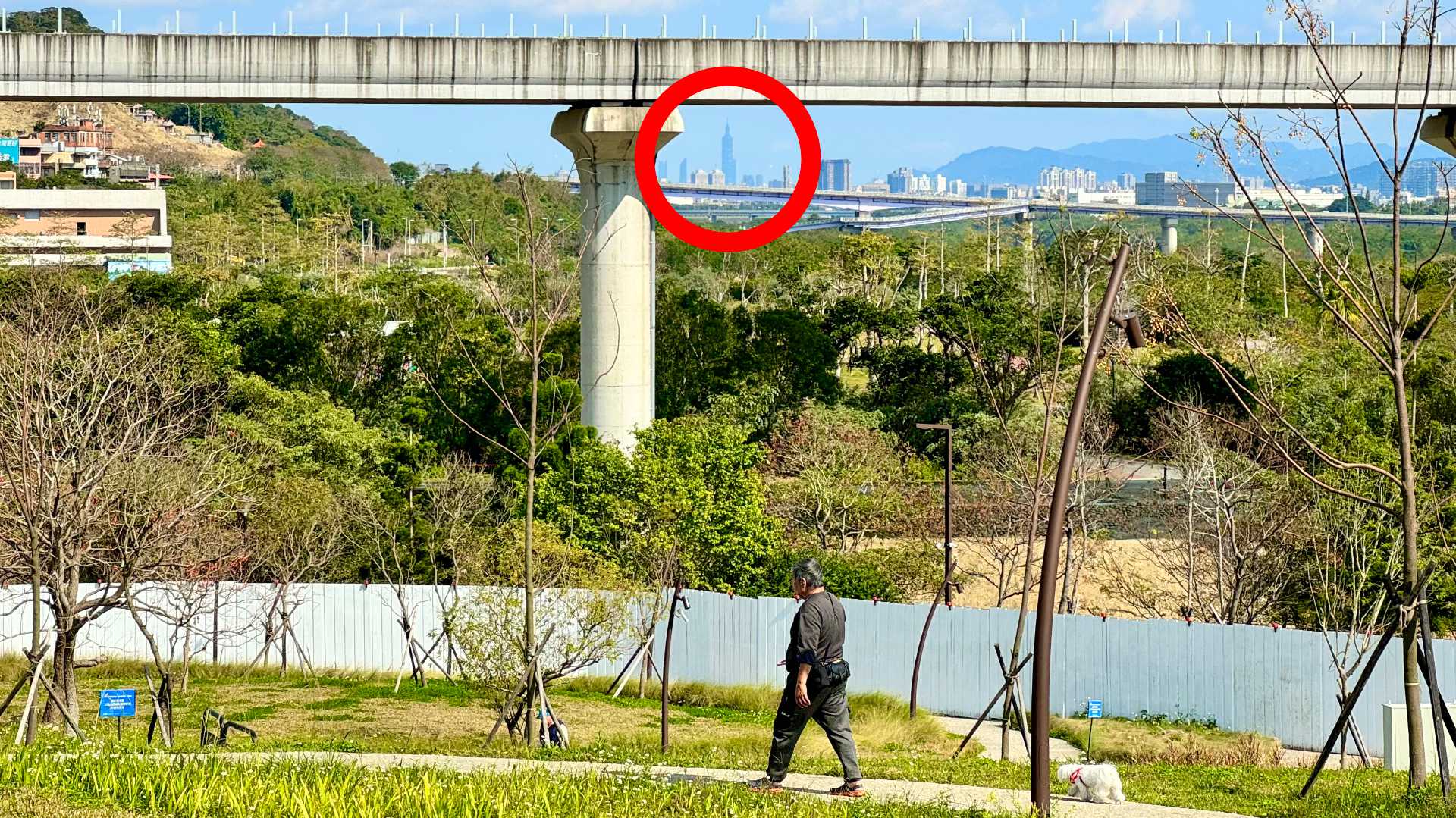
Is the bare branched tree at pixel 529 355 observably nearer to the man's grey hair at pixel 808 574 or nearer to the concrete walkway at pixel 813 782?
the concrete walkway at pixel 813 782

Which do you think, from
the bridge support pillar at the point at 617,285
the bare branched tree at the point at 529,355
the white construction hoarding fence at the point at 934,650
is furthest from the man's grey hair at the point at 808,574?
the bridge support pillar at the point at 617,285

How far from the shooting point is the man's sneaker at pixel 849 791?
10.5 meters

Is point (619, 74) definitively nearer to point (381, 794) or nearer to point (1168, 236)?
point (381, 794)

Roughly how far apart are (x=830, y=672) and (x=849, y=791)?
35.9 inches

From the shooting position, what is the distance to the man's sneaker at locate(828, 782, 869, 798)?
10484 mm

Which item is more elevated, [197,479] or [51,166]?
[51,166]

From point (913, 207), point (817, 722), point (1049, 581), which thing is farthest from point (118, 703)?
point (913, 207)

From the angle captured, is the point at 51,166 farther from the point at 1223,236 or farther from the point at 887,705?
the point at 887,705

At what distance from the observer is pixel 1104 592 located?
95.1 ft

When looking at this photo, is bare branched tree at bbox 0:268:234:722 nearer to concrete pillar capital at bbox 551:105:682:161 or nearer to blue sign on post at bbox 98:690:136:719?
blue sign on post at bbox 98:690:136:719

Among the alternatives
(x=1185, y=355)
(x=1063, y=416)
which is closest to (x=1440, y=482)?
(x=1063, y=416)

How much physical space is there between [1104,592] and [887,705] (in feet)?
26.3

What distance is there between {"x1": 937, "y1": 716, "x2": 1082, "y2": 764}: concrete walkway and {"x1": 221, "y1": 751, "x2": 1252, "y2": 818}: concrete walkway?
20.5ft

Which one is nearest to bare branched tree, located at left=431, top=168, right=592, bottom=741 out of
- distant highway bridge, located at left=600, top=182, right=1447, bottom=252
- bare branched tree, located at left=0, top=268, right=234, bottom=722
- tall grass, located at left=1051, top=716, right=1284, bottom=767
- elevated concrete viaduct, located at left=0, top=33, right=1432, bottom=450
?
elevated concrete viaduct, located at left=0, top=33, right=1432, bottom=450
